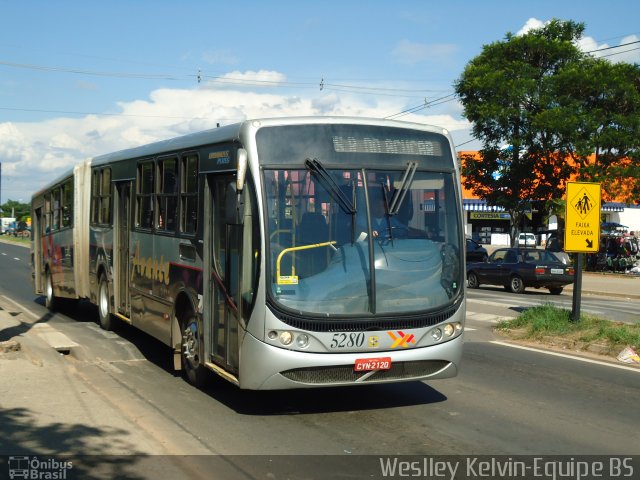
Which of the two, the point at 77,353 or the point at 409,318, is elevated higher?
the point at 409,318

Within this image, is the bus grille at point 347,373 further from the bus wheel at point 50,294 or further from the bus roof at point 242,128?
the bus wheel at point 50,294

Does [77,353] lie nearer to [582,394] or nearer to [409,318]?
[409,318]

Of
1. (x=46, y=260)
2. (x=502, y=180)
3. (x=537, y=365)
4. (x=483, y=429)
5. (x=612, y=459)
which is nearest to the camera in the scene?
(x=612, y=459)

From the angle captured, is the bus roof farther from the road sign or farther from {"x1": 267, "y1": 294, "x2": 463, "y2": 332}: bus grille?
the road sign

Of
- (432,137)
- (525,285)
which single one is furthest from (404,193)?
(525,285)

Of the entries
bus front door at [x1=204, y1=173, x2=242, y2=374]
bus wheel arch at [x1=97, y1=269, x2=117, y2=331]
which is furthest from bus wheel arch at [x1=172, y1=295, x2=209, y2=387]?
bus wheel arch at [x1=97, y1=269, x2=117, y2=331]

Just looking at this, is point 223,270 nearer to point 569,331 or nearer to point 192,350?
point 192,350

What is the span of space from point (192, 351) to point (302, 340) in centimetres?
226

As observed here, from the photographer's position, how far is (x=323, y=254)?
7.19 meters

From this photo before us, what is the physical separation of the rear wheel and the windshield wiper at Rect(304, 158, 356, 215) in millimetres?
20248

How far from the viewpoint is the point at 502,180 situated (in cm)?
3612

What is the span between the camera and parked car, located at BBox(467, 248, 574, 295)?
25.8m

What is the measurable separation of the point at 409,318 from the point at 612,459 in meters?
2.15

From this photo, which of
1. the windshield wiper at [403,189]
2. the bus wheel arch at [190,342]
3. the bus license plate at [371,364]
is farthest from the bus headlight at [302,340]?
the bus wheel arch at [190,342]
